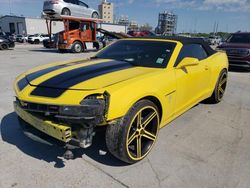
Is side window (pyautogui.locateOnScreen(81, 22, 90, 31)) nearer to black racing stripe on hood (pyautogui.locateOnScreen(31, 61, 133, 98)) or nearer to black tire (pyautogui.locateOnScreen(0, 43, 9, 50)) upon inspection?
black tire (pyautogui.locateOnScreen(0, 43, 9, 50))

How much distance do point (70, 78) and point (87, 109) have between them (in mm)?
662

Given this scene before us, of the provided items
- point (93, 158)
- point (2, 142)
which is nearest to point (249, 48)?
point (93, 158)

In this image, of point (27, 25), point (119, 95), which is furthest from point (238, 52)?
point (27, 25)

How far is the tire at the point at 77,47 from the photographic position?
16.1 meters

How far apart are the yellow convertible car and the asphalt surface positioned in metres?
0.26

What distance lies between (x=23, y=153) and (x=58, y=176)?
0.74 metres

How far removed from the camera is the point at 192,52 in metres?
3.93

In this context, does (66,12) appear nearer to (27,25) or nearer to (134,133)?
(134,133)

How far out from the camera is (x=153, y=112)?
2779 millimetres

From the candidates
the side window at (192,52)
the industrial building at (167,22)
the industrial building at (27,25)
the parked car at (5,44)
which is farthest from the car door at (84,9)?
the industrial building at (167,22)

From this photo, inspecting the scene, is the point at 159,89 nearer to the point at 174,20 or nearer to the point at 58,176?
the point at 58,176

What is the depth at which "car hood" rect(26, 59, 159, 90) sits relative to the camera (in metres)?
2.46

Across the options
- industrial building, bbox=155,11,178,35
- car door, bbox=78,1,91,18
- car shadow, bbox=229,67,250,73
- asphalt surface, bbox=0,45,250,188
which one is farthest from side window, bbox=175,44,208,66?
industrial building, bbox=155,11,178,35

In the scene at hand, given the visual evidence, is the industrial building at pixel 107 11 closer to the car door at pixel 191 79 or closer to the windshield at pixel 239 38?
the windshield at pixel 239 38
